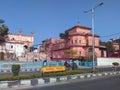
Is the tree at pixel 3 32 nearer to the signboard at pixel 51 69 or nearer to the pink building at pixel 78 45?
the pink building at pixel 78 45

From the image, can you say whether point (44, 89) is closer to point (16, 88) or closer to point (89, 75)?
point (16, 88)

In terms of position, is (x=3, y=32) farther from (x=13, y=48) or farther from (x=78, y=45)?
(x=78, y=45)

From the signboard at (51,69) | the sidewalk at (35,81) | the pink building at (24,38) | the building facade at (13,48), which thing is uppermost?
the pink building at (24,38)

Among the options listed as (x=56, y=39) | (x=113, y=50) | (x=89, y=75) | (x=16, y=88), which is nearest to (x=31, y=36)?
(x=56, y=39)

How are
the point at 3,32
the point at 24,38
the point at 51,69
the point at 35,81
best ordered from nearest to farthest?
1. the point at 35,81
2. the point at 51,69
3. the point at 3,32
4. the point at 24,38

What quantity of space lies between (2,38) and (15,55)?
20.2 feet

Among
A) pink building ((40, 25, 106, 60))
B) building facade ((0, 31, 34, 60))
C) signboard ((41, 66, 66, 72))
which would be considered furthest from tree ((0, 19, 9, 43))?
signboard ((41, 66, 66, 72))

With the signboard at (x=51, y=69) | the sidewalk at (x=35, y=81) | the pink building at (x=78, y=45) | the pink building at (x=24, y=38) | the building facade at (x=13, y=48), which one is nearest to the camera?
the sidewalk at (x=35, y=81)

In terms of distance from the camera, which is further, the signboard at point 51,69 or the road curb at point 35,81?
the signboard at point 51,69

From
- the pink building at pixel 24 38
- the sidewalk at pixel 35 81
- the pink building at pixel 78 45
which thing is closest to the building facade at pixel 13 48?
the pink building at pixel 24 38

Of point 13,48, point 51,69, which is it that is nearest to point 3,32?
point 13,48

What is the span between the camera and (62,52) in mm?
76750

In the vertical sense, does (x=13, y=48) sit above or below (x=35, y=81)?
above

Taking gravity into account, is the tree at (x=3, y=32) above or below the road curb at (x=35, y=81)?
above
